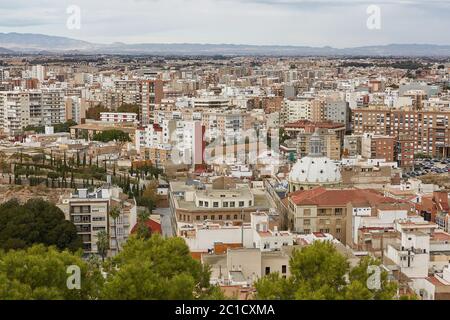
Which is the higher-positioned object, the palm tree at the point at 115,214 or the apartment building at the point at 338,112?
the apartment building at the point at 338,112

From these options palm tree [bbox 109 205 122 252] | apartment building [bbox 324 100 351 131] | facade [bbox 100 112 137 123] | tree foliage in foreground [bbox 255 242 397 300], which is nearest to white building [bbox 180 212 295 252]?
palm tree [bbox 109 205 122 252]

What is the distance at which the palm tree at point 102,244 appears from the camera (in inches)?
448

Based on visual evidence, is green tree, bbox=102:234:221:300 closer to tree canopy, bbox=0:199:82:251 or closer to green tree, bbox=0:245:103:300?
green tree, bbox=0:245:103:300

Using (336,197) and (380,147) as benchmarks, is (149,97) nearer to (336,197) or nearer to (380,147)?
(380,147)

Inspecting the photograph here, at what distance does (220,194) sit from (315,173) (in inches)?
102

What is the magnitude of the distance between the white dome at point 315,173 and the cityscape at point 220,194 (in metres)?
0.03

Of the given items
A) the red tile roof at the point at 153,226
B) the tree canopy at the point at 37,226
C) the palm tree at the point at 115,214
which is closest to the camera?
the tree canopy at the point at 37,226

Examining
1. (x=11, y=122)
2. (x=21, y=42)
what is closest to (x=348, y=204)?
(x=11, y=122)

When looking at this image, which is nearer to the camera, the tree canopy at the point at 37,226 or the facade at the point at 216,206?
the tree canopy at the point at 37,226

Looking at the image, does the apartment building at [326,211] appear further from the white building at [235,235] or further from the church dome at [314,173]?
the church dome at [314,173]

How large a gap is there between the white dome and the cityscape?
30mm

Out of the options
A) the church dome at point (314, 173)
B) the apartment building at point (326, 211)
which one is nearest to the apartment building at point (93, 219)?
the apartment building at point (326, 211)

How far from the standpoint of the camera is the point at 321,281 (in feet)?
20.5
